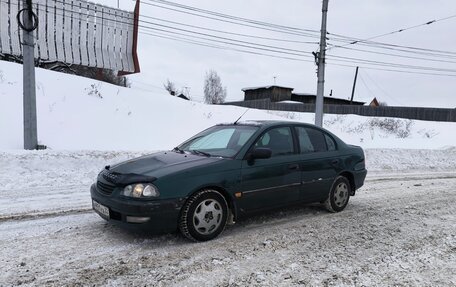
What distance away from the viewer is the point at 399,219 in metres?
5.89

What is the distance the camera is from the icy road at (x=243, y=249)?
366cm

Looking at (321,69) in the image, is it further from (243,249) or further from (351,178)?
(243,249)

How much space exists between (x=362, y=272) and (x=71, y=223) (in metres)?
3.90

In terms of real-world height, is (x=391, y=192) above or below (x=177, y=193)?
below

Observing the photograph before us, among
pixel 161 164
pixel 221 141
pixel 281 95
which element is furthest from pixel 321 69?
pixel 281 95

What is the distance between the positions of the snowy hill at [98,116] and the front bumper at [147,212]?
6.13m

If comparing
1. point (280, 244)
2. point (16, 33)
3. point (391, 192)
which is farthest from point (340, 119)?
point (280, 244)

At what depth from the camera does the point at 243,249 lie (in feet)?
14.5

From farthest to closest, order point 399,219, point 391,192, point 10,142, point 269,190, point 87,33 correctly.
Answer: point 87,33, point 10,142, point 391,192, point 399,219, point 269,190

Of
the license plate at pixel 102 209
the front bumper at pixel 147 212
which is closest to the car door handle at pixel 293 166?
the front bumper at pixel 147 212

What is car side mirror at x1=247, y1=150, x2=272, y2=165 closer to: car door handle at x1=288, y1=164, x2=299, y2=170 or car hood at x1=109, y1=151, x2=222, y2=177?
car hood at x1=109, y1=151, x2=222, y2=177

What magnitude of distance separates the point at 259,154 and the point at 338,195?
2117mm

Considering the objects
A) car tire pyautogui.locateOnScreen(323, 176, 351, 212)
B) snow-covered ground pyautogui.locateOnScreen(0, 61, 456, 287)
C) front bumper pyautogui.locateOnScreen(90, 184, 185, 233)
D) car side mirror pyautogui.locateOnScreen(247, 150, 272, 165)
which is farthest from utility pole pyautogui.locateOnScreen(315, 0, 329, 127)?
front bumper pyautogui.locateOnScreen(90, 184, 185, 233)

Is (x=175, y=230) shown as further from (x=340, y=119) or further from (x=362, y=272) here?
(x=340, y=119)
